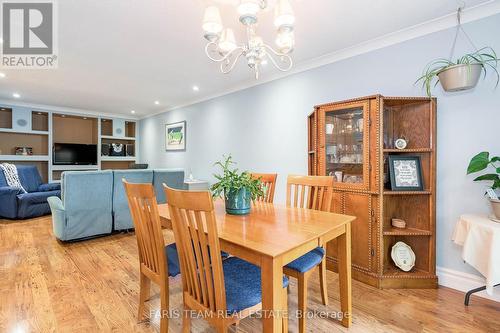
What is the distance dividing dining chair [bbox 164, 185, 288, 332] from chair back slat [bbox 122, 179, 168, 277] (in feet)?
0.73

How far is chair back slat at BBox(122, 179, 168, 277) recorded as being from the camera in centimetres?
143

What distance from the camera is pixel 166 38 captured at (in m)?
2.60

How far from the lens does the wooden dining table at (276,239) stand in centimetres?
107

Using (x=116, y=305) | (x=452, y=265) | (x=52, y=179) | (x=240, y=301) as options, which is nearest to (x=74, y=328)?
(x=116, y=305)

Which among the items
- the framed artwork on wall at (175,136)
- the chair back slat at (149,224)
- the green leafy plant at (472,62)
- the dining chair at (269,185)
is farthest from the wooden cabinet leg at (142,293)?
the framed artwork on wall at (175,136)

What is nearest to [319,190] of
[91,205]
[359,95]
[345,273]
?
[345,273]

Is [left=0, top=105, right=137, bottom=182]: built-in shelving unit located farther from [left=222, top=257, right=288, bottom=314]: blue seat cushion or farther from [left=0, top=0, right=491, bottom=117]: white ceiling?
[left=222, top=257, right=288, bottom=314]: blue seat cushion

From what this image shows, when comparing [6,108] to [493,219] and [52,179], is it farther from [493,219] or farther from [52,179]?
[493,219]

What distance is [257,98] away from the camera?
4.00 m

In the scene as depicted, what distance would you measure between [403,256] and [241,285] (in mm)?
1811

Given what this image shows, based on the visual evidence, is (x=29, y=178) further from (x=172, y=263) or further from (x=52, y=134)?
(x=172, y=263)

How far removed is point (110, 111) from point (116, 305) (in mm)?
5864

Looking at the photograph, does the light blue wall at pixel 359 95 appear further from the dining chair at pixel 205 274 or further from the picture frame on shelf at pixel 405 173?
the dining chair at pixel 205 274

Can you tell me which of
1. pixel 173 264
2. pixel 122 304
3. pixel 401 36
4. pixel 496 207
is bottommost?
pixel 122 304
